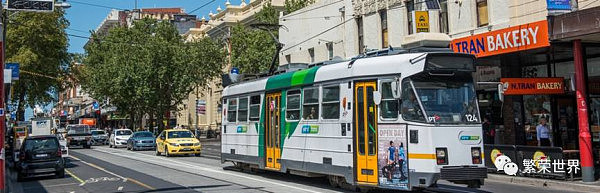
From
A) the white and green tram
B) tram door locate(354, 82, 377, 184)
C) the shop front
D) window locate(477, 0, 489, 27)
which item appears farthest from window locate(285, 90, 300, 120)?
window locate(477, 0, 489, 27)

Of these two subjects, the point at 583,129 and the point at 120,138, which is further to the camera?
the point at 120,138

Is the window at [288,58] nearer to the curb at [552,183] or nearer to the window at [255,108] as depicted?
the window at [255,108]

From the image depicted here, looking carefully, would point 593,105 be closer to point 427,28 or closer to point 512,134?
point 512,134

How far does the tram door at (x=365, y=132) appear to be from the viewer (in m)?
11.9

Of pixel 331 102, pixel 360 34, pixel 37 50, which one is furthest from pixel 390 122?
pixel 37 50

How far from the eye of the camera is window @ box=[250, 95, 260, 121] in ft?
55.9

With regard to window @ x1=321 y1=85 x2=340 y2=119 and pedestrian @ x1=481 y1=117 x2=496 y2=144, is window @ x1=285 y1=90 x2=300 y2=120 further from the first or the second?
pedestrian @ x1=481 y1=117 x2=496 y2=144

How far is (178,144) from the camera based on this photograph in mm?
30109

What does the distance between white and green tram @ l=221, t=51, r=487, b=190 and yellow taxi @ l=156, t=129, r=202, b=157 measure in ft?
53.0

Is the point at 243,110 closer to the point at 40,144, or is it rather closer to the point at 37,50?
the point at 40,144

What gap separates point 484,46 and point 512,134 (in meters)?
4.41

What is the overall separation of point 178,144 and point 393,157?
20.5 m

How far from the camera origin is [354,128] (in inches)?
486

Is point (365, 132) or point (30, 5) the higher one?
point (30, 5)
